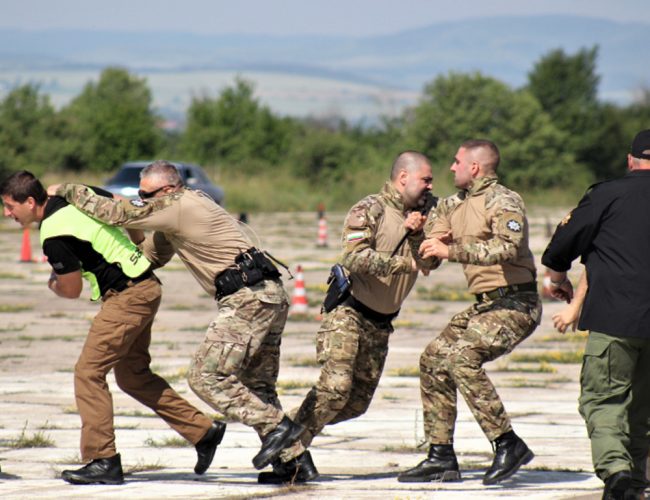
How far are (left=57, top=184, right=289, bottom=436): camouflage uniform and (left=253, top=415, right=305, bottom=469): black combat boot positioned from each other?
0.11 feet

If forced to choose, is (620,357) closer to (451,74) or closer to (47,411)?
(47,411)

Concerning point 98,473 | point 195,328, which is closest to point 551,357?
point 195,328

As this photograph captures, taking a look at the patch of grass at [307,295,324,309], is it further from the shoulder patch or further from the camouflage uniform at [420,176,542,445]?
the shoulder patch

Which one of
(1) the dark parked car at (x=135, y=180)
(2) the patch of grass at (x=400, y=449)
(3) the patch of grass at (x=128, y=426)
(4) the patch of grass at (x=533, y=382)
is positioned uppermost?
(2) the patch of grass at (x=400, y=449)

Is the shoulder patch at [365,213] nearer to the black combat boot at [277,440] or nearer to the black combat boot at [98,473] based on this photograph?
the black combat boot at [277,440]

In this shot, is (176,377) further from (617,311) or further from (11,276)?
(11,276)

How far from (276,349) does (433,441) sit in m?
1.05

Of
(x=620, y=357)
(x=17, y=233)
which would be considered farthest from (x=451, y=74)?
(x=620, y=357)

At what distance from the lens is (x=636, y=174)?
668 centimetres

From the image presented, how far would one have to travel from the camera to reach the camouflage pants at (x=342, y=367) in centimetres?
742

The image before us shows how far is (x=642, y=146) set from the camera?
263 inches

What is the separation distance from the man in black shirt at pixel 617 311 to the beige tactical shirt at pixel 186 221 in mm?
1841

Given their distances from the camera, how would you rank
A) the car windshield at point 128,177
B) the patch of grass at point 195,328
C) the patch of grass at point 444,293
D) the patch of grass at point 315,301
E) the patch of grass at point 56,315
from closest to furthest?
the patch of grass at point 195,328 → the patch of grass at point 56,315 → the patch of grass at point 315,301 → the patch of grass at point 444,293 → the car windshield at point 128,177

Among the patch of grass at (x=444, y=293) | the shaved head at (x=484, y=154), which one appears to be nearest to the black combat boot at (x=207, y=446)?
the shaved head at (x=484, y=154)
